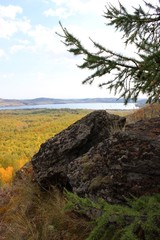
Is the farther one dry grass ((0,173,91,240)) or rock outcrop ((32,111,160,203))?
dry grass ((0,173,91,240))

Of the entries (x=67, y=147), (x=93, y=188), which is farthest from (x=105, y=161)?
(x=67, y=147)

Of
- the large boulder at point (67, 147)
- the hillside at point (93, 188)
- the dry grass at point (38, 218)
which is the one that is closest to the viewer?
the hillside at point (93, 188)

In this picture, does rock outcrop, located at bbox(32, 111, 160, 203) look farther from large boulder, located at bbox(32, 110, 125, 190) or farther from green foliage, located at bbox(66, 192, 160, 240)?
green foliage, located at bbox(66, 192, 160, 240)

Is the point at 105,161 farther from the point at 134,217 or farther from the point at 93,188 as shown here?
the point at 134,217

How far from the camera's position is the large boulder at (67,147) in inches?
258

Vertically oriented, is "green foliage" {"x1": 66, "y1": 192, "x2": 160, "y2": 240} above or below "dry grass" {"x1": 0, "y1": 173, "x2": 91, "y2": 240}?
above

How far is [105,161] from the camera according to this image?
201 inches

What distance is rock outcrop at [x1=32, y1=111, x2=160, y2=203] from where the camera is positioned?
4.50 meters

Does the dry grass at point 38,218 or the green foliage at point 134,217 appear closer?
the green foliage at point 134,217

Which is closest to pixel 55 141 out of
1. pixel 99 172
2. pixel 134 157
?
pixel 99 172

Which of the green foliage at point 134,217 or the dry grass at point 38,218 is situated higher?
the green foliage at point 134,217

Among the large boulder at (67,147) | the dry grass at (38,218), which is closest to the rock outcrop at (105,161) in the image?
the large boulder at (67,147)

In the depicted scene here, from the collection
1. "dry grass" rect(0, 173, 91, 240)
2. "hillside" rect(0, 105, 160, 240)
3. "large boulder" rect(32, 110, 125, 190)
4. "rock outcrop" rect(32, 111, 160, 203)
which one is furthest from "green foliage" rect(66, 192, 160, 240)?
"large boulder" rect(32, 110, 125, 190)

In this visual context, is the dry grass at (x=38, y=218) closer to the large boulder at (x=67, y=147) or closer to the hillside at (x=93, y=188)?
the hillside at (x=93, y=188)
